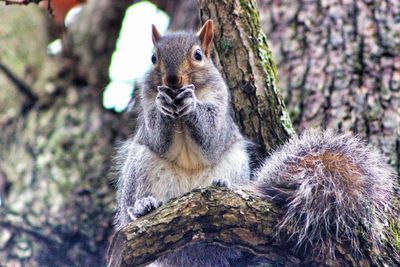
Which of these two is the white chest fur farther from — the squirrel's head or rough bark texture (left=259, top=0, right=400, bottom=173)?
rough bark texture (left=259, top=0, right=400, bottom=173)

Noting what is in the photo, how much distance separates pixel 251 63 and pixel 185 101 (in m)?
0.43

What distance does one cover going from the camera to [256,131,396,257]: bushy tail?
2.27 metres

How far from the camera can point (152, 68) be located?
2.76 metres

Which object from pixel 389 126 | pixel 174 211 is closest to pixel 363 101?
pixel 389 126

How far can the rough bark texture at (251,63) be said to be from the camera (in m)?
2.78

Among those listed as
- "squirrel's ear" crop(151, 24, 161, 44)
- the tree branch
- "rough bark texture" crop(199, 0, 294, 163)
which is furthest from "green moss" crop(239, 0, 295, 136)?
the tree branch

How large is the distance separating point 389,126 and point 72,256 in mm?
1629

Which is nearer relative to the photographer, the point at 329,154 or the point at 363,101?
the point at 329,154

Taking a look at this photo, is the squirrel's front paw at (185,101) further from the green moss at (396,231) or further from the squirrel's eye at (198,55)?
the green moss at (396,231)

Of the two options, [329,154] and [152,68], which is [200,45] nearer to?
[152,68]

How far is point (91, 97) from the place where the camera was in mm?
3771

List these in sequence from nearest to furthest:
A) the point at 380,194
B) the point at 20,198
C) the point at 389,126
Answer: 1. the point at 380,194
2. the point at 389,126
3. the point at 20,198

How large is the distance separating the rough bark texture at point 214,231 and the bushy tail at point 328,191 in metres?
0.04

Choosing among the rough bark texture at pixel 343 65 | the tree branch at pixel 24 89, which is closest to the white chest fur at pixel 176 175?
the rough bark texture at pixel 343 65
